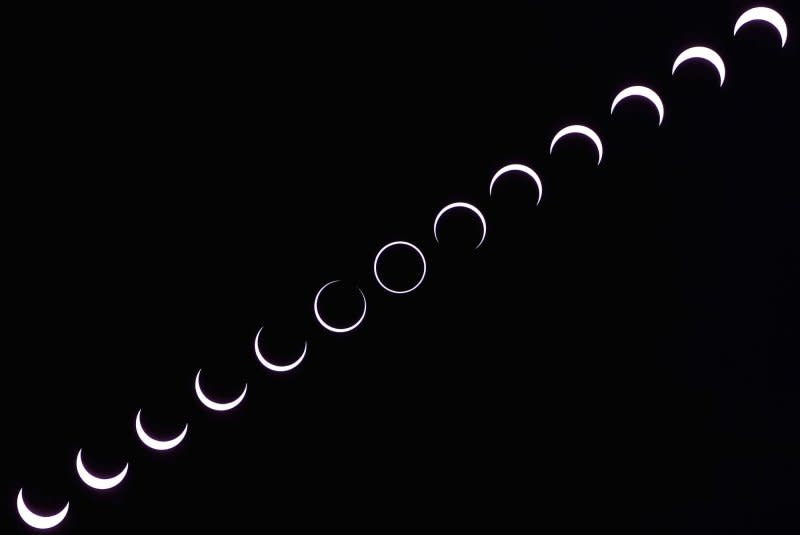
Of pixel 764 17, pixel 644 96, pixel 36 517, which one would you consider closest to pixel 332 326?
pixel 36 517

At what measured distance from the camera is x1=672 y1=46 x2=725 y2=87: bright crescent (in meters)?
1.44

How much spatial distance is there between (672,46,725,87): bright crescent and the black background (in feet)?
0.62

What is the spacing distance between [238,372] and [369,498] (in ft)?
1.58

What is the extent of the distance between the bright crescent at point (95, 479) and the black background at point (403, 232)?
0.24 m

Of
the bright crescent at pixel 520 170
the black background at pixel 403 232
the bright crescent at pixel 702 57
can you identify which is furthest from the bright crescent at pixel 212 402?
the bright crescent at pixel 702 57

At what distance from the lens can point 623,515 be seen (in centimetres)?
166

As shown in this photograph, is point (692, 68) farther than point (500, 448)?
No

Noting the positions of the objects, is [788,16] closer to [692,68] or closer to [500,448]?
[692,68]

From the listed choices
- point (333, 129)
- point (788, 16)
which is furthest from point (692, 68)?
point (333, 129)

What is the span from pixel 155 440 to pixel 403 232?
0.62 meters

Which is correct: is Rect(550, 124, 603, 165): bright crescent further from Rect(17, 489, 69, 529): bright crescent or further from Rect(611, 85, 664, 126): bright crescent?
Rect(17, 489, 69, 529): bright crescent

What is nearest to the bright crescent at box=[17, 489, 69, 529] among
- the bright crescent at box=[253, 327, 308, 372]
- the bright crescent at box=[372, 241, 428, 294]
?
the bright crescent at box=[253, 327, 308, 372]

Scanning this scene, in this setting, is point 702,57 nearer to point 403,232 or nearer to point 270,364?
point 403,232

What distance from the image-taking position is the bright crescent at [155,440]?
134 cm
